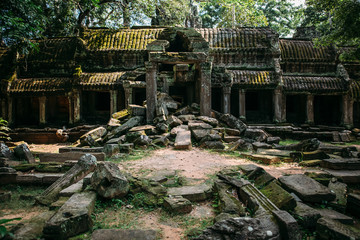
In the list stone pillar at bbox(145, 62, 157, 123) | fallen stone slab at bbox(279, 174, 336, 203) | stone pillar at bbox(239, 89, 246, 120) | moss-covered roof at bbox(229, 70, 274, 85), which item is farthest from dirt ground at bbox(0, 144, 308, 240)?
moss-covered roof at bbox(229, 70, 274, 85)

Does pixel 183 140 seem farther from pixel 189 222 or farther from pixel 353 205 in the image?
pixel 353 205

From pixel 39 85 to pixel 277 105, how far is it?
15.5m

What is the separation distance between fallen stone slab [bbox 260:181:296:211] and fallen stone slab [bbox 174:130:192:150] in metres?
3.85

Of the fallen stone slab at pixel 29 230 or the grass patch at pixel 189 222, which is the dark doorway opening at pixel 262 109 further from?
the fallen stone slab at pixel 29 230

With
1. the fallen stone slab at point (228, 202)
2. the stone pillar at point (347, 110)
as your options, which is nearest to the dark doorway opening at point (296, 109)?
the stone pillar at point (347, 110)

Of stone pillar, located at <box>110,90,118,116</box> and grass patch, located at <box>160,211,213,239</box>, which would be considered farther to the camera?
stone pillar, located at <box>110,90,118,116</box>

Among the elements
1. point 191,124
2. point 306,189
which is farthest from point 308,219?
point 191,124

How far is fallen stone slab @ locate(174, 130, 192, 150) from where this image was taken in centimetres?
732

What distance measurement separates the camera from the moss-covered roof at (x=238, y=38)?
14.9m

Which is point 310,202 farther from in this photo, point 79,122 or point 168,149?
point 79,122

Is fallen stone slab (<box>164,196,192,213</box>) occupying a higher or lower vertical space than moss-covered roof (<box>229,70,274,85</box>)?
lower

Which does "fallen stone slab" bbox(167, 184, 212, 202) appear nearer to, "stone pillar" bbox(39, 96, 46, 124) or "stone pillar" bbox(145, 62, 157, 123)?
"stone pillar" bbox(145, 62, 157, 123)

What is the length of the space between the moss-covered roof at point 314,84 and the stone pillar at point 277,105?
0.55 meters

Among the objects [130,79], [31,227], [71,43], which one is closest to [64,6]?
[71,43]
